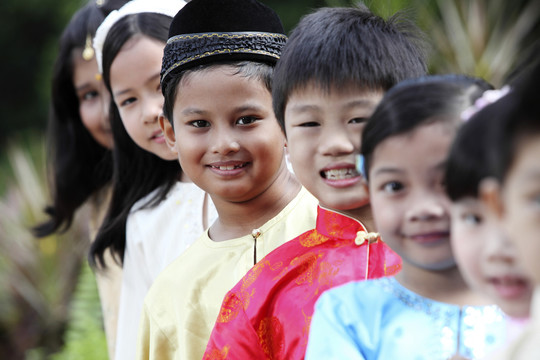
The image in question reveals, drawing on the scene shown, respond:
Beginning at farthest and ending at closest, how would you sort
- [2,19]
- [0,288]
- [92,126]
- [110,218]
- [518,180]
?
[2,19] < [0,288] < [92,126] < [110,218] < [518,180]

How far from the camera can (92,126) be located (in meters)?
4.22

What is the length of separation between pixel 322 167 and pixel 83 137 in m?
2.71

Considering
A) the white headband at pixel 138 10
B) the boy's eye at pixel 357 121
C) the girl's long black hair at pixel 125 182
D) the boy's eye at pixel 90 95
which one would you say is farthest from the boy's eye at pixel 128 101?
the boy's eye at pixel 357 121

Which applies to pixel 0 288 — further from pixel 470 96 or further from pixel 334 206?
pixel 470 96

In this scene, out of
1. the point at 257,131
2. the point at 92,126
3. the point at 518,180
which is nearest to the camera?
the point at 518,180

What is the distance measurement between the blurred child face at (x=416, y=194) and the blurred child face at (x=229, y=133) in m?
1.01

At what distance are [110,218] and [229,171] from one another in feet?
4.73

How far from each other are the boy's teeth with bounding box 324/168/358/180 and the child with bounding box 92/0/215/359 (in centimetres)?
137

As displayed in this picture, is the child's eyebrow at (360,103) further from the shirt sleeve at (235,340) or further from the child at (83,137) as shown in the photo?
the child at (83,137)

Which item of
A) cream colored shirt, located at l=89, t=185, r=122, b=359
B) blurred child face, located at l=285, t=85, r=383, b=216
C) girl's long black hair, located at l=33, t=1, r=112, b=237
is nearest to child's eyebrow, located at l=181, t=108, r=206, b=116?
blurred child face, located at l=285, t=85, r=383, b=216

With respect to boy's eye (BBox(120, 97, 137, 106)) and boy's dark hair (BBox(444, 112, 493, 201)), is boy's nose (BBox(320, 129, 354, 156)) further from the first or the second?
boy's eye (BBox(120, 97, 137, 106))

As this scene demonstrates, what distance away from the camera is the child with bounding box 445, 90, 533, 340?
1297 mm

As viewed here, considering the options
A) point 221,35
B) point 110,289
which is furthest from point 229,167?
point 110,289

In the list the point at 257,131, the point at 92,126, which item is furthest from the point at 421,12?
the point at 257,131
